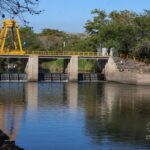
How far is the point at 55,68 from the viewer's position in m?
81.8

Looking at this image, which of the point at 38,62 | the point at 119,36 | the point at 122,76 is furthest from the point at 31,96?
the point at 119,36

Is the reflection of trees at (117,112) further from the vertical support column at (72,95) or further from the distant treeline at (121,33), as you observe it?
the distant treeline at (121,33)

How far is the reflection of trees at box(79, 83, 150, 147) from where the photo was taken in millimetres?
27947

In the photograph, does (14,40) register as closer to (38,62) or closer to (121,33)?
(38,62)

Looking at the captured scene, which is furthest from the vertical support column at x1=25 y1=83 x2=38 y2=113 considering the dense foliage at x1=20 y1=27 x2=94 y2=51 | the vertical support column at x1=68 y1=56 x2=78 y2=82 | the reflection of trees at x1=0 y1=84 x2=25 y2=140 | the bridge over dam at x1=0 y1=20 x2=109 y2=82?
the dense foliage at x1=20 y1=27 x2=94 y2=51

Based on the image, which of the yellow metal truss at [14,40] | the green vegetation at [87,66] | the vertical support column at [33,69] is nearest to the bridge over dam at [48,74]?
the vertical support column at [33,69]

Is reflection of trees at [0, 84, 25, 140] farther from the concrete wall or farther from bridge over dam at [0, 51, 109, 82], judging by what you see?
the concrete wall

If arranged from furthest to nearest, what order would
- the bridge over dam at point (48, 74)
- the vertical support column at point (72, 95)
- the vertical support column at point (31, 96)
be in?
the bridge over dam at point (48, 74), the vertical support column at point (72, 95), the vertical support column at point (31, 96)

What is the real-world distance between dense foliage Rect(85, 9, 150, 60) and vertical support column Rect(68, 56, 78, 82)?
22.9 ft

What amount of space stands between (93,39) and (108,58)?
684cm

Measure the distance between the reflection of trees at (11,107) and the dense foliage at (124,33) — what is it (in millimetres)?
18681

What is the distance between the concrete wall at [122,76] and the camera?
63.6 m

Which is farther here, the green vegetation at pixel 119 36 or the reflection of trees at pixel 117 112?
the green vegetation at pixel 119 36

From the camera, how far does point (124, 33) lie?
243 feet
